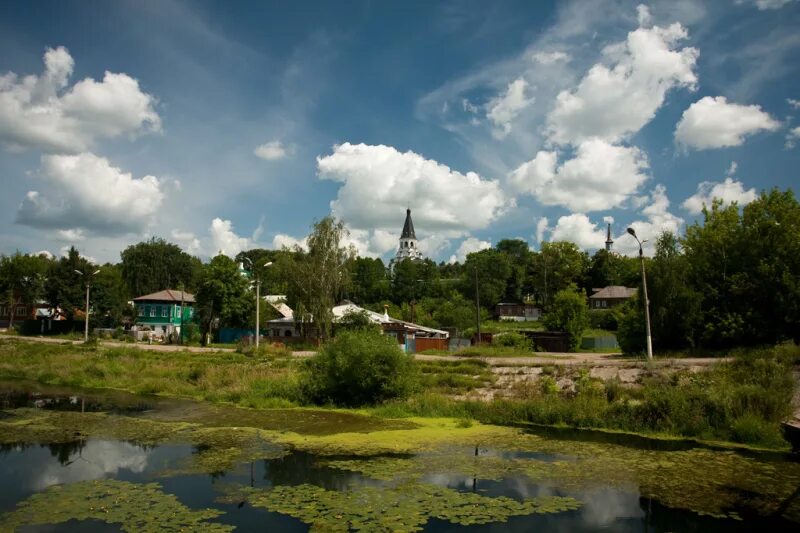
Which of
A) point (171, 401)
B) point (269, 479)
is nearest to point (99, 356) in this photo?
point (171, 401)

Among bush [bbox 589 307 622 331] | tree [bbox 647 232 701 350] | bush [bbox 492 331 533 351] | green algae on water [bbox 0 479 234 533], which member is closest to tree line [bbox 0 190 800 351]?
tree [bbox 647 232 701 350]

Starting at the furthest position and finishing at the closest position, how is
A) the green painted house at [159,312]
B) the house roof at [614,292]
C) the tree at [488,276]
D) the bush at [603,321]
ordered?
the tree at [488,276] → the house roof at [614,292] → the bush at [603,321] → the green painted house at [159,312]

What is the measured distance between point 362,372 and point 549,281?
270 ft

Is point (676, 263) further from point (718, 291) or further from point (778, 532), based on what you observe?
point (778, 532)

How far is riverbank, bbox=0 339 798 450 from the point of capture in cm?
1684

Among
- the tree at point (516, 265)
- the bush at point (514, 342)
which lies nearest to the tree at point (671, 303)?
the bush at point (514, 342)

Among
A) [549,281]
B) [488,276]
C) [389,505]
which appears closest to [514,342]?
[389,505]

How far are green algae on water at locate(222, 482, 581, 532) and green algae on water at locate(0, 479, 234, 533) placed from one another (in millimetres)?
1197

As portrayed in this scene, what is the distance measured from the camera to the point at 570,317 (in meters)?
55.1

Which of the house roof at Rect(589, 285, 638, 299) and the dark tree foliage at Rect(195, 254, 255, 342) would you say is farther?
the house roof at Rect(589, 285, 638, 299)

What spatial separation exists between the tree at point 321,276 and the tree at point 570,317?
21.3 metres

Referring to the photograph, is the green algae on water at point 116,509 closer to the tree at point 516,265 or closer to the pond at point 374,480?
the pond at point 374,480

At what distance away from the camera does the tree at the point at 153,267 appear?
99438 millimetres

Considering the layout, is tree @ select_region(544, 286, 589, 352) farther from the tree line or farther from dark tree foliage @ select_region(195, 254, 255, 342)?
dark tree foliage @ select_region(195, 254, 255, 342)
